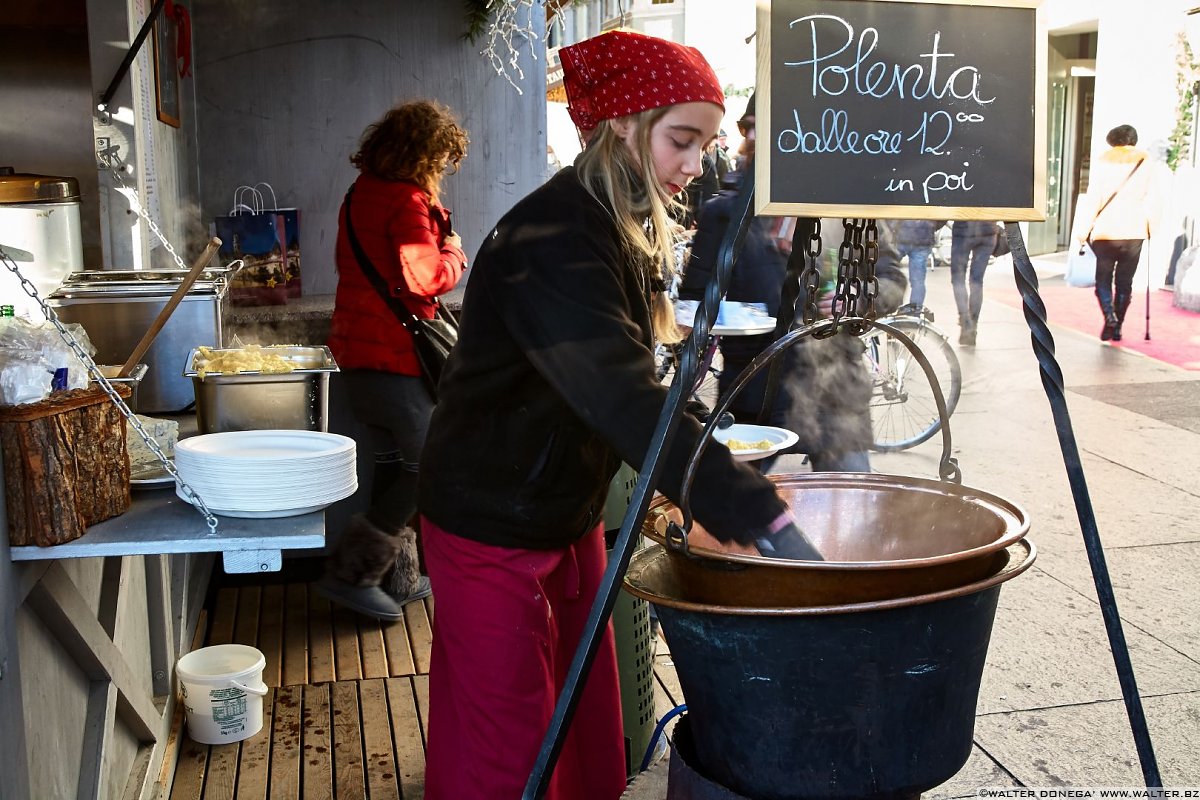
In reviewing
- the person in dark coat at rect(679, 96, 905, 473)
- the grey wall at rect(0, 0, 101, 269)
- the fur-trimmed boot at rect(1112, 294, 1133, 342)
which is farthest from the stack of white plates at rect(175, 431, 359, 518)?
the fur-trimmed boot at rect(1112, 294, 1133, 342)

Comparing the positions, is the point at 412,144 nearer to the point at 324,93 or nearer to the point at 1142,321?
the point at 324,93

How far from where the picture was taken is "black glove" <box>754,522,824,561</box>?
73.2 inches

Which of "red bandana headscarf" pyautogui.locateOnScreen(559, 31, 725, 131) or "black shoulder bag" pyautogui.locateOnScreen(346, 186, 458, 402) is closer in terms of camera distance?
"red bandana headscarf" pyautogui.locateOnScreen(559, 31, 725, 131)

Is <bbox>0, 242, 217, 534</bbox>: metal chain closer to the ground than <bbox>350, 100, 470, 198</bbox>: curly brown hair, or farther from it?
closer to the ground

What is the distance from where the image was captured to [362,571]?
4473mm

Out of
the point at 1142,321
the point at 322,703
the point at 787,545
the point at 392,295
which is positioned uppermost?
the point at 392,295

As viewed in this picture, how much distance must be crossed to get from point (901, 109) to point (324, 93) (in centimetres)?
528

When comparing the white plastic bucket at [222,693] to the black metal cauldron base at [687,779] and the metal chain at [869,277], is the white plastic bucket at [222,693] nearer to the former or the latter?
the black metal cauldron base at [687,779]

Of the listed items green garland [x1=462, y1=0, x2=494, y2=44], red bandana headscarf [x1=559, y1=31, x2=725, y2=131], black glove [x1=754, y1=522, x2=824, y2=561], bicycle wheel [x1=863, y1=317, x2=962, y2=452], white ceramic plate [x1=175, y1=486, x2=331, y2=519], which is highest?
green garland [x1=462, y1=0, x2=494, y2=44]

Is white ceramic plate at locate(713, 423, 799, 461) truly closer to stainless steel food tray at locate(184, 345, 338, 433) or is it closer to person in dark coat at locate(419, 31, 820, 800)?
person in dark coat at locate(419, 31, 820, 800)

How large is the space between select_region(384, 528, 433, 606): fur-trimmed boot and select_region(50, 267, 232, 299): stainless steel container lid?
1.48 metres

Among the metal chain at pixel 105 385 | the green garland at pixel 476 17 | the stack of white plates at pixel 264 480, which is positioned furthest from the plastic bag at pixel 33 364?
the green garland at pixel 476 17

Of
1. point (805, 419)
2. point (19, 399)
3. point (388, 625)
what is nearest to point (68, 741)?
point (19, 399)

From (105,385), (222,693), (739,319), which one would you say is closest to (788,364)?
(739,319)
